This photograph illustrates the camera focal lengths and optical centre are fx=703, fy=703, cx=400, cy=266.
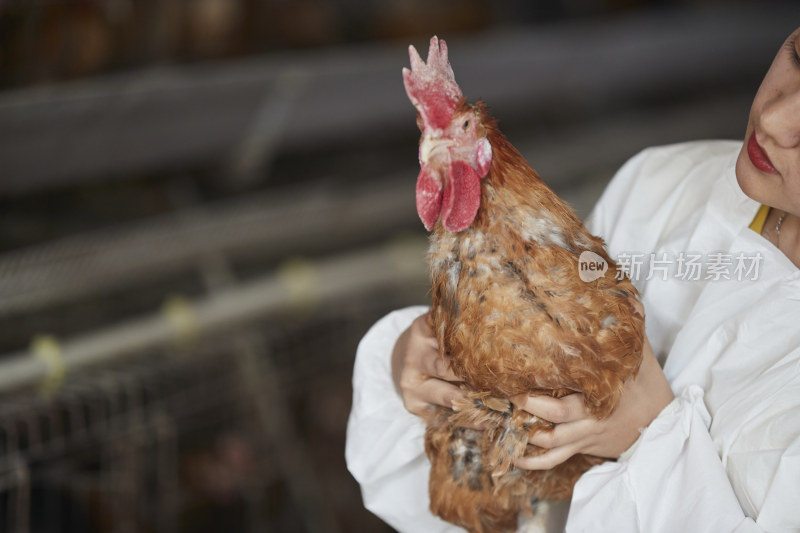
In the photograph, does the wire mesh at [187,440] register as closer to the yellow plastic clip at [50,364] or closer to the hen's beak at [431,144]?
the yellow plastic clip at [50,364]

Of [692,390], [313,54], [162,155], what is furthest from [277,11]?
[692,390]

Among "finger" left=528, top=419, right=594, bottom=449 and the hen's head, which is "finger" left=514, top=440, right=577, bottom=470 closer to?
"finger" left=528, top=419, right=594, bottom=449

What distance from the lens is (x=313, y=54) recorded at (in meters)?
1.99

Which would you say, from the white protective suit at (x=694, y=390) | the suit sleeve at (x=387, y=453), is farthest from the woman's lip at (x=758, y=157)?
the suit sleeve at (x=387, y=453)

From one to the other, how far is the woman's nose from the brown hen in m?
0.22

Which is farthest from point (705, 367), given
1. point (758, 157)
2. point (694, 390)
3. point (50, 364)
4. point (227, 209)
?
point (227, 209)

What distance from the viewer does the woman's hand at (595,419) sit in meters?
0.79

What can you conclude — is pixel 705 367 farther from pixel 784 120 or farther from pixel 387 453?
pixel 387 453

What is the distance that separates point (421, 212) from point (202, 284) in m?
1.46

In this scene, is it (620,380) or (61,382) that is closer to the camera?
(620,380)

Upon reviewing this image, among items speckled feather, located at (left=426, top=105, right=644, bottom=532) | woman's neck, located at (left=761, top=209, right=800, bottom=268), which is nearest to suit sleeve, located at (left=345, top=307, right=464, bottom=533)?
speckled feather, located at (left=426, top=105, right=644, bottom=532)

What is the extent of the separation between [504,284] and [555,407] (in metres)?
0.15

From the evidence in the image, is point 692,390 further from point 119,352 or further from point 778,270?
point 119,352

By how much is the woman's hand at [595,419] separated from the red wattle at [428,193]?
0.77ft
